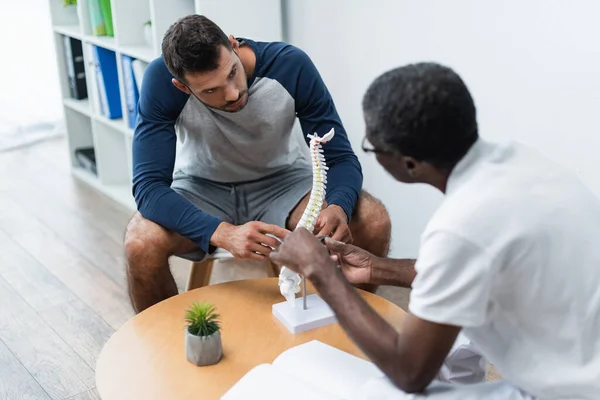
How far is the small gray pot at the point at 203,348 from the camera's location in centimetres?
147

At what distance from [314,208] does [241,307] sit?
274mm

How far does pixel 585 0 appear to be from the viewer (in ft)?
5.98

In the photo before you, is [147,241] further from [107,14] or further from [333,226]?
[107,14]

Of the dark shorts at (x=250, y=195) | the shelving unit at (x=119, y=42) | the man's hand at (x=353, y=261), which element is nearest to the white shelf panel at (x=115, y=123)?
the shelving unit at (x=119, y=42)

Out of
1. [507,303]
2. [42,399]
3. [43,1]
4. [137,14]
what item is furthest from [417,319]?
[43,1]

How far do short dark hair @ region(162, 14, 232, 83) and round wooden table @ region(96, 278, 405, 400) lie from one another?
0.51 metres

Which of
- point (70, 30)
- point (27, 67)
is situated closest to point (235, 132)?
point (70, 30)

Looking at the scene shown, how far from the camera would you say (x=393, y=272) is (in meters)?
1.56

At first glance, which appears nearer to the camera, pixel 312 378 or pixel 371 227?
pixel 312 378

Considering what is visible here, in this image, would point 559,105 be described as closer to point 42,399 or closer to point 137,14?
point 42,399

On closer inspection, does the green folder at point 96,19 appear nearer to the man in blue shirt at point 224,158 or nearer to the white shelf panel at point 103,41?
the white shelf panel at point 103,41

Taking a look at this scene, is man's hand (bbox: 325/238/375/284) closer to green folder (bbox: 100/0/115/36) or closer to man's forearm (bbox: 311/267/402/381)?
man's forearm (bbox: 311/267/402/381)

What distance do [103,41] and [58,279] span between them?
1010mm

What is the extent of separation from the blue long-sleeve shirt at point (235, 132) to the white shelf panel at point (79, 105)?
138 cm
